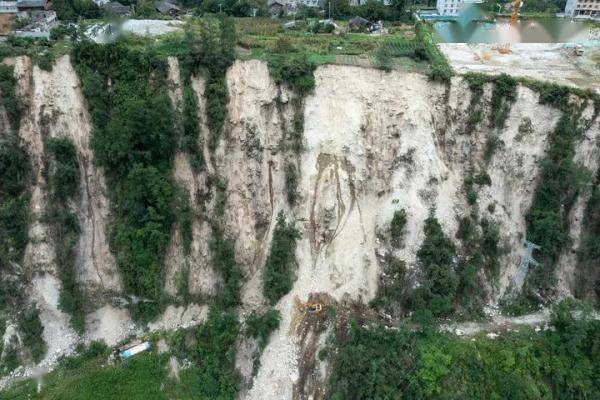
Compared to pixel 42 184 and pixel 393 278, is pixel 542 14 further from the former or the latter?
pixel 42 184

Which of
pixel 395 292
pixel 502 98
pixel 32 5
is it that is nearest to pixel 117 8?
pixel 32 5

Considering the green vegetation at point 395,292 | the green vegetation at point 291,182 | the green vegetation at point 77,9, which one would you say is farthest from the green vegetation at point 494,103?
the green vegetation at point 77,9

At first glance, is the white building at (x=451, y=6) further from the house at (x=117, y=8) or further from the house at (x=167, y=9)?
the house at (x=117, y=8)

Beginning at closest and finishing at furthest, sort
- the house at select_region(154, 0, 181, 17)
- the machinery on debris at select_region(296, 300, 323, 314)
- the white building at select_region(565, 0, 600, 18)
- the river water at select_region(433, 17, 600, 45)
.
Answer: the machinery on debris at select_region(296, 300, 323, 314)
the river water at select_region(433, 17, 600, 45)
the house at select_region(154, 0, 181, 17)
the white building at select_region(565, 0, 600, 18)

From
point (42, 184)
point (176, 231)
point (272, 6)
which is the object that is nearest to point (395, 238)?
point (176, 231)

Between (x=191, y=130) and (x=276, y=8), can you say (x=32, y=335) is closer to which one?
(x=191, y=130)

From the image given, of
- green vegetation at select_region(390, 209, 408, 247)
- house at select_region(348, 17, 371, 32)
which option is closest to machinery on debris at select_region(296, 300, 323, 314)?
green vegetation at select_region(390, 209, 408, 247)

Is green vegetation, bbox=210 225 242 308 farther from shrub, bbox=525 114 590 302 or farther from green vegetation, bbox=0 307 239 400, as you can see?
shrub, bbox=525 114 590 302
